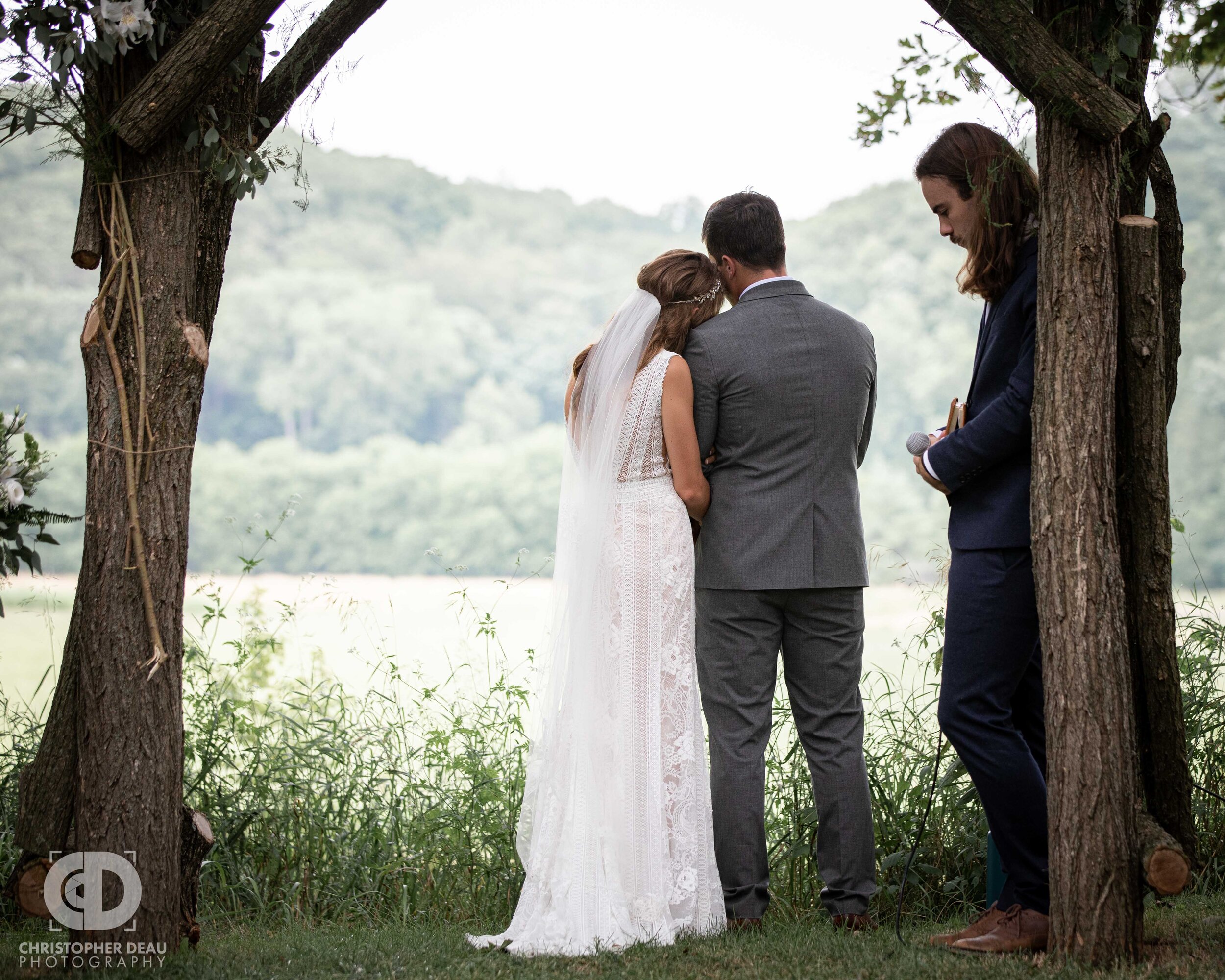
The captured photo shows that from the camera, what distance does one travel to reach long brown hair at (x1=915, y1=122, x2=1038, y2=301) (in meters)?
2.61

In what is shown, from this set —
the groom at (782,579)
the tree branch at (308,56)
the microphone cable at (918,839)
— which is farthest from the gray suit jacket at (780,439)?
the tree branch at (308,56)

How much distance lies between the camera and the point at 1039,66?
2393mm

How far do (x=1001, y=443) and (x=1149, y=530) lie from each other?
0.39 meters

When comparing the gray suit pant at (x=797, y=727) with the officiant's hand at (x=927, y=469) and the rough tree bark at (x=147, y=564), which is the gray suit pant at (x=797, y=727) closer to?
the officiant's hand at (x=927, y=469)

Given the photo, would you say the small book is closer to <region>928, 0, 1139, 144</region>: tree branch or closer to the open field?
<region>928, 0, 1139, 144</region>: tree branch

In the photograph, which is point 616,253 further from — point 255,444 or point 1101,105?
point 1101,105

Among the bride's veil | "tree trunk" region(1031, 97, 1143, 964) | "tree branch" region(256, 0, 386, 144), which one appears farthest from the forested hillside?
"tree trunk" region(1031, 97, 1143, 964)

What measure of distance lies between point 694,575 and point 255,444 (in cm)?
2698

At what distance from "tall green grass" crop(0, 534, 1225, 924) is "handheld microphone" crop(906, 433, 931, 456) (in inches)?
46.2

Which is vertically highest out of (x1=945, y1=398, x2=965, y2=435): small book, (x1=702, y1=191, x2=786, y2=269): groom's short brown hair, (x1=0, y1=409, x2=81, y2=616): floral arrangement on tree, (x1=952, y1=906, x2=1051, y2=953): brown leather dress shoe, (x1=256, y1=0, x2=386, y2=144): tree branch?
(x1=256, y1=0, x2=386, y2=144): tree branch

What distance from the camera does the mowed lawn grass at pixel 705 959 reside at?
237 cm

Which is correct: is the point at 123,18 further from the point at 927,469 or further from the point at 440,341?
the point at 440,341

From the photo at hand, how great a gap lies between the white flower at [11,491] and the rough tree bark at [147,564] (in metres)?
0.15

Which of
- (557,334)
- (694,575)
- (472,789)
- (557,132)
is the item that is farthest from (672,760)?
(557,132)
